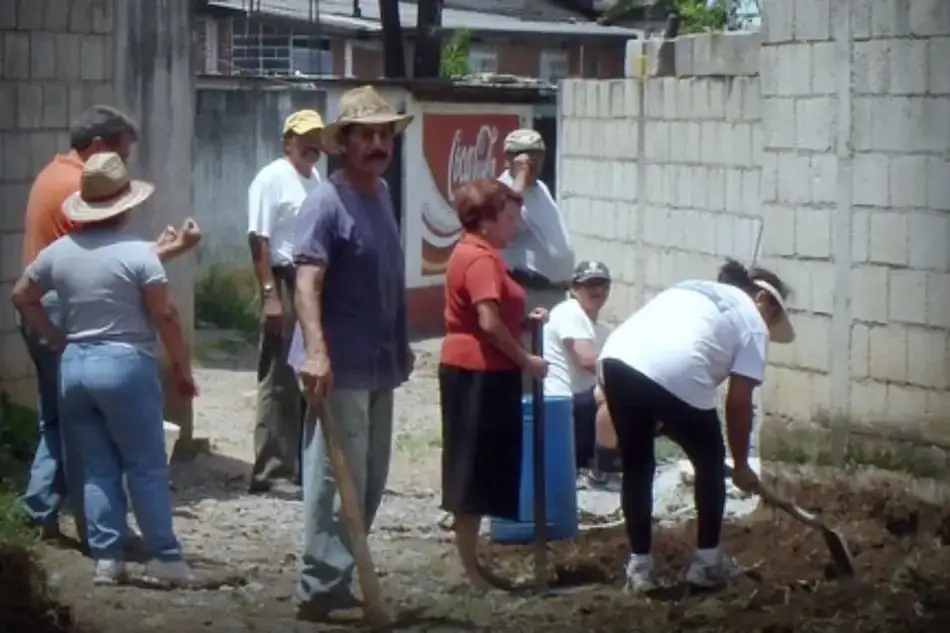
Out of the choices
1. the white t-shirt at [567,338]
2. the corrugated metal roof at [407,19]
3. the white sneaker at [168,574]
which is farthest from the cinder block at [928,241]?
the corrugated metal roof at [407,19]

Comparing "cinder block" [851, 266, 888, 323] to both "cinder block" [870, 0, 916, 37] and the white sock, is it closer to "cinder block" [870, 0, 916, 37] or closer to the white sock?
"cinder block" [870, 0, 916, 37]

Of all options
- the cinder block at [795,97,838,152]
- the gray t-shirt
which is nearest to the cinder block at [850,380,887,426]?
the cinder block at [795,97,838,152]

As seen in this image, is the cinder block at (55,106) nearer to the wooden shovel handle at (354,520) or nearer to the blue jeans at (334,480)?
the blue jeans at (334,480)

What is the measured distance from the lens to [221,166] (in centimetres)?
1789

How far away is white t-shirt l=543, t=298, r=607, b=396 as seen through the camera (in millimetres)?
9922

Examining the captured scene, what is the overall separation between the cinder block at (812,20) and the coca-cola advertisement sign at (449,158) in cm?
952

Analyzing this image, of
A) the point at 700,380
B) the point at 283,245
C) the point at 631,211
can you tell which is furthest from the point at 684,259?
the point at 700,380

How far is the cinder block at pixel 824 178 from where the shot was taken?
9039mm

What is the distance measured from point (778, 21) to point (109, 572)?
4.00 metres

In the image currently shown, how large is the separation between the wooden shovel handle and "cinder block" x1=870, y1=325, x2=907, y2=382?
274 centimetres

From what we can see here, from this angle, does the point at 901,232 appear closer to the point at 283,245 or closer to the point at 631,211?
the point at 283,245

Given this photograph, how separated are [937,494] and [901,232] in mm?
1113

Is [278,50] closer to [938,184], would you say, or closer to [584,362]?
[584,362]

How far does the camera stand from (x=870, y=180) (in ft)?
29.1
